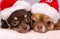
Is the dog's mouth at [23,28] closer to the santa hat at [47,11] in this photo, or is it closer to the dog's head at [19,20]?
the dog's head at [19,20]

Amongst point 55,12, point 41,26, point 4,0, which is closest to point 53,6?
point 55,12

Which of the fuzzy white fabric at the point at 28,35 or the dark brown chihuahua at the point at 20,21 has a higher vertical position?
the dark brown chihuahua at the point at 20,21

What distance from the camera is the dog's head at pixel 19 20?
710 mm

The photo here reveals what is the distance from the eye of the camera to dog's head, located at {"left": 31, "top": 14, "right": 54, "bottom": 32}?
71cm

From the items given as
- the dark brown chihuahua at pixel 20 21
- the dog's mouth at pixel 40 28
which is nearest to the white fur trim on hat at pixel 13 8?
the dark brown chihuahua at pixel 20 21

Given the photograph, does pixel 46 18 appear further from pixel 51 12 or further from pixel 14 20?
pixel 14 20

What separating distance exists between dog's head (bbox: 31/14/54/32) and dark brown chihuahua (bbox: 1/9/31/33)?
0.03 meters

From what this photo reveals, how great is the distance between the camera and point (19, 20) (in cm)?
73

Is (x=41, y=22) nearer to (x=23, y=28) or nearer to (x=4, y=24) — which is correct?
(x=23, y=28)

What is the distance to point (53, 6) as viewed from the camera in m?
0.79

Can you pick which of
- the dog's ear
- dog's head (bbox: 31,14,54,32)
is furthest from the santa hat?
the dog's ear

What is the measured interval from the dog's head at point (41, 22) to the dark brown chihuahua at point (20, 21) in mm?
26

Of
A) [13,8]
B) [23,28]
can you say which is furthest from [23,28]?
[13,8]

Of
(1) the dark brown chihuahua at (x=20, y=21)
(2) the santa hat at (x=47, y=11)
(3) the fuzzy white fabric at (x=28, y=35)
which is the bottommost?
(3) the fuzzy white fabric at (x=28, y=35)
